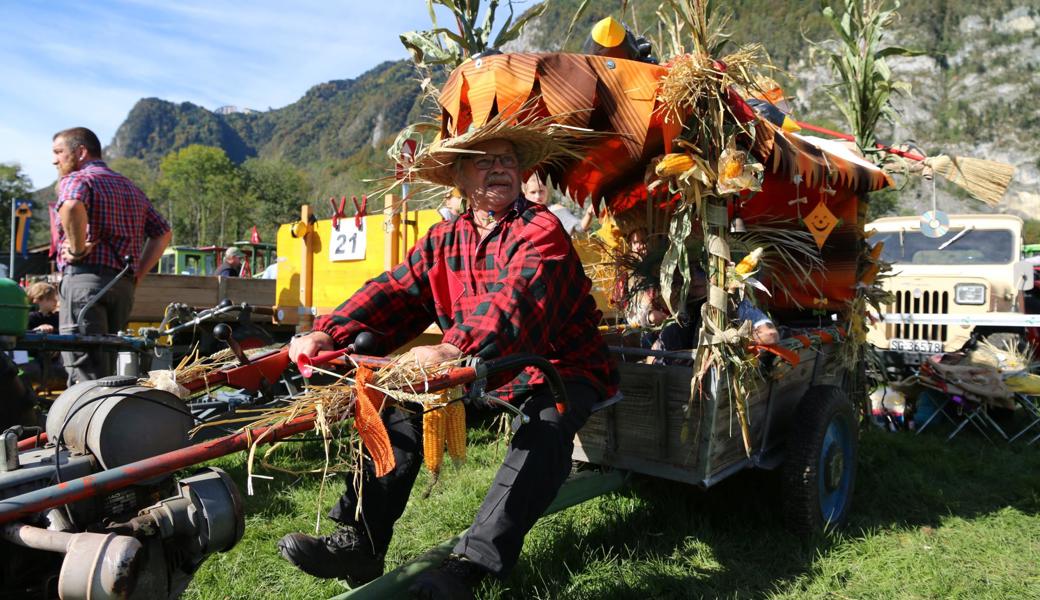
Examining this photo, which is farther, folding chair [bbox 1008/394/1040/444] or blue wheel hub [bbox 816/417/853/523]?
folding chair [bbox 1008/394/1040/444]

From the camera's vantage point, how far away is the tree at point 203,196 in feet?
186

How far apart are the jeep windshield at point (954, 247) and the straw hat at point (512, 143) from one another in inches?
259

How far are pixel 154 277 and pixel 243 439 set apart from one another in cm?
587

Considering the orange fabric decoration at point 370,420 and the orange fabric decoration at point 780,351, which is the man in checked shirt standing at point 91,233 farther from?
the orange fabric decoration at point 780,351

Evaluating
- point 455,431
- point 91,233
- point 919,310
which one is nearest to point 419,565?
point 455,431

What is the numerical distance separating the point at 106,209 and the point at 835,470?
14.4 feet

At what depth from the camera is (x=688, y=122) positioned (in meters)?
2.79

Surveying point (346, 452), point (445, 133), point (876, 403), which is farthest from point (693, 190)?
point (876, 403)

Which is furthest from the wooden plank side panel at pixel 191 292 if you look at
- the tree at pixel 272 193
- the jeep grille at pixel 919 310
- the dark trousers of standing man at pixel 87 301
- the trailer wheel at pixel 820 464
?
the tree at pixel 272 193

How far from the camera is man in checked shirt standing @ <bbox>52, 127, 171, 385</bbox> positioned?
3861mm

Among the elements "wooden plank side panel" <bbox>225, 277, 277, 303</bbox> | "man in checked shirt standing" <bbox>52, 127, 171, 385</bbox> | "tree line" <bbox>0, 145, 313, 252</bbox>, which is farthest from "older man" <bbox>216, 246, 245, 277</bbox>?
"tree line" <bbox>0, 145, 313, 252</bbox>

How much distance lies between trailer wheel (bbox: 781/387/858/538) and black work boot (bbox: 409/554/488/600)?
169 cm

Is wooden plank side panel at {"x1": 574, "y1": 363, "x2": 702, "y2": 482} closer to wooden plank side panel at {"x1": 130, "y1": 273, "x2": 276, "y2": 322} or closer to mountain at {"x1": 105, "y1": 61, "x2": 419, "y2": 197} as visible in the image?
wooden plank side panel at {"x1": 130, "y1": 273, "x2": 276, "y2": 322}

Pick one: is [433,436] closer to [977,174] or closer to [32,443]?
[32,443]
